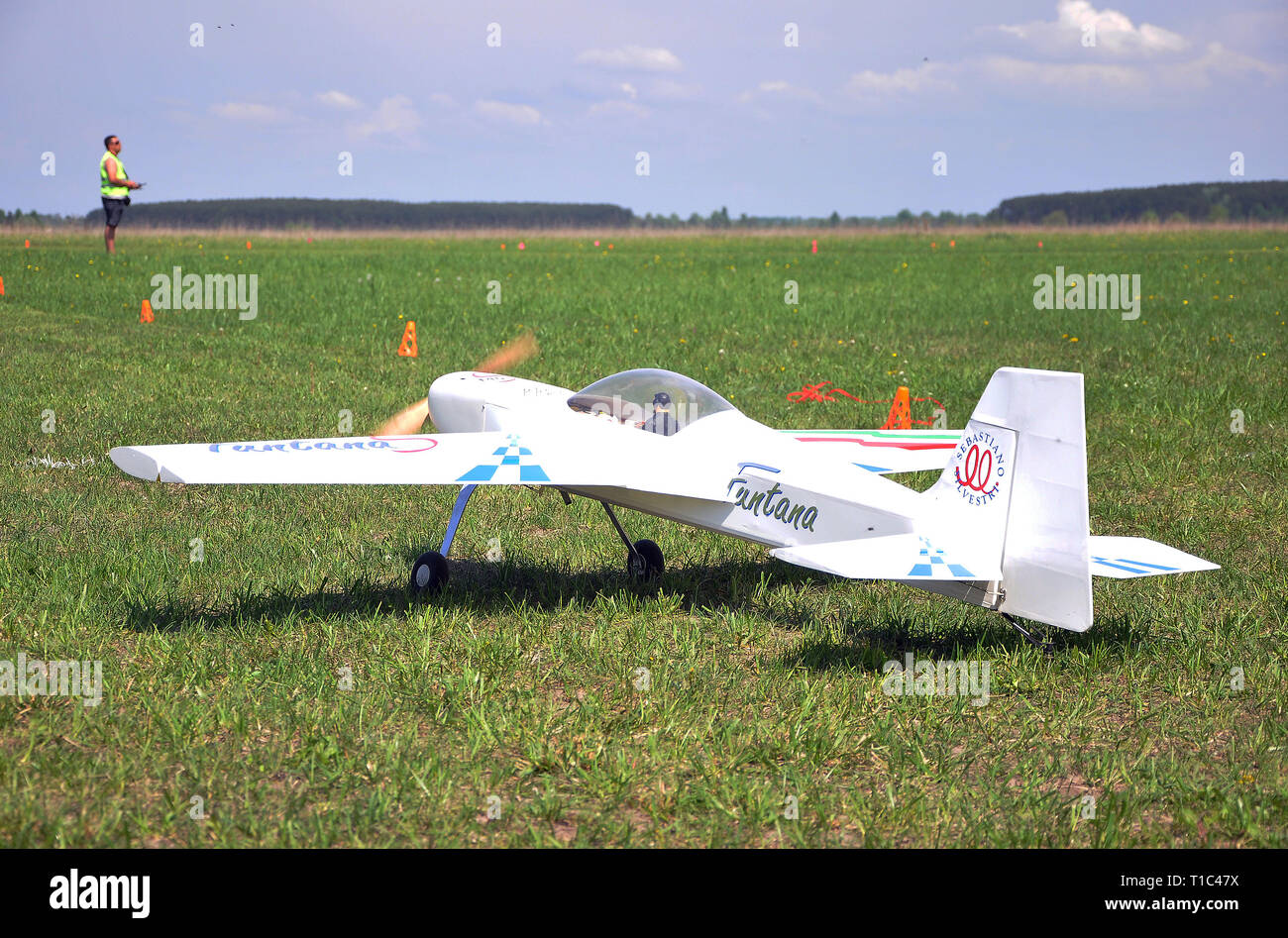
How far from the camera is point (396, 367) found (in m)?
16.2

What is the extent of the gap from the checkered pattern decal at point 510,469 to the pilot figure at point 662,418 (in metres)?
0.84

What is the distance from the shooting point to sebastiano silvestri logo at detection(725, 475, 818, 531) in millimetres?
6633

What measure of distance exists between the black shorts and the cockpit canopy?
23191 millimetres

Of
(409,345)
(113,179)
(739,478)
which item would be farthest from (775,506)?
(113,179)

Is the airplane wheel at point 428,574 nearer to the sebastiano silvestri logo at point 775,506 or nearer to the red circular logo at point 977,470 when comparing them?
the sebastiano silvestri logo at point 775,506

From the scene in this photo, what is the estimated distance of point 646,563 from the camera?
8336 millimetres

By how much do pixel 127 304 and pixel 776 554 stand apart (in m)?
19.0

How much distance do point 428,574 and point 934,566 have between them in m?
3.53

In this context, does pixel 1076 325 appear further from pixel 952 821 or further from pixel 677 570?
pixel 952 821

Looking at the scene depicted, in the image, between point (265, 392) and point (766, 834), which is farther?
point (265, 392)

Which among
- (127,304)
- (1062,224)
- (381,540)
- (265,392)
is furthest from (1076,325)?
(1062,224)

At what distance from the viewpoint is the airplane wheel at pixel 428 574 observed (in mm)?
7684

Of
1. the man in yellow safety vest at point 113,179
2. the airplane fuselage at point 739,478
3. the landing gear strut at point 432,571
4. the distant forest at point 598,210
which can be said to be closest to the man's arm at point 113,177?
the man in yellow safety vest at point 113,179

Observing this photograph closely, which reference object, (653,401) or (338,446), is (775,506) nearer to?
(653,401)
